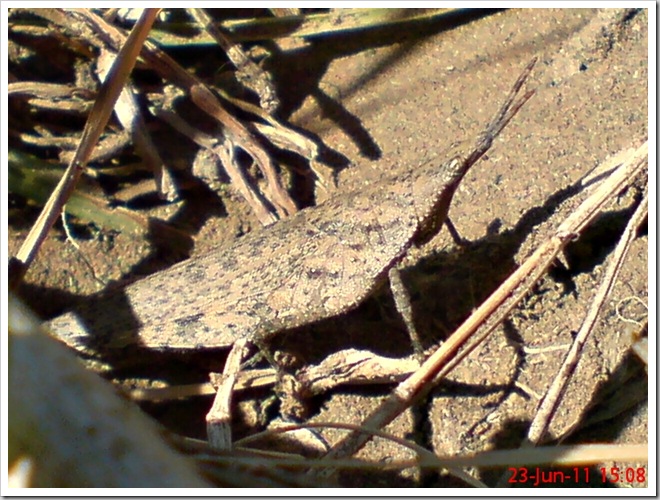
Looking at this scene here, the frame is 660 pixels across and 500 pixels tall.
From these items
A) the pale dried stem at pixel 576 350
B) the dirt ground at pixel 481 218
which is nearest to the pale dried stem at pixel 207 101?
the dirt ground at pixel 481 218

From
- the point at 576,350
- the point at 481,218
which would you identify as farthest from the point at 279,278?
the point at 576,350

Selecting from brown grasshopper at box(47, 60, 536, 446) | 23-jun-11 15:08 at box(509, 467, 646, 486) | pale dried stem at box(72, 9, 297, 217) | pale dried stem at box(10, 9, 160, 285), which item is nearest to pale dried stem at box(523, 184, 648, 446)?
23-jun-11 15:08 at box(509, 467, 646, 486)

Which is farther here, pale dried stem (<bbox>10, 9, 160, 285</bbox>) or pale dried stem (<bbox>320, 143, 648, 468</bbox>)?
pale dried stem (<bbox>10, 9, 160, 285</bbox>)

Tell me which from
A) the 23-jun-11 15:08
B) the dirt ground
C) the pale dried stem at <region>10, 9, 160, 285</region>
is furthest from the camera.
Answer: the pale dried stem at <region>10, 9, 160, 285</region>

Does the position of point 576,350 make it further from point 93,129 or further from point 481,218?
point 93,129

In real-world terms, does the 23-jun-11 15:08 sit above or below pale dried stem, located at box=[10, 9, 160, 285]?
below

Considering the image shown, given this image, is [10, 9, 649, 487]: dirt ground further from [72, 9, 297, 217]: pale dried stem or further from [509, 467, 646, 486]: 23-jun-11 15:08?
[72, 9, 297, 217]: pale dried stem
